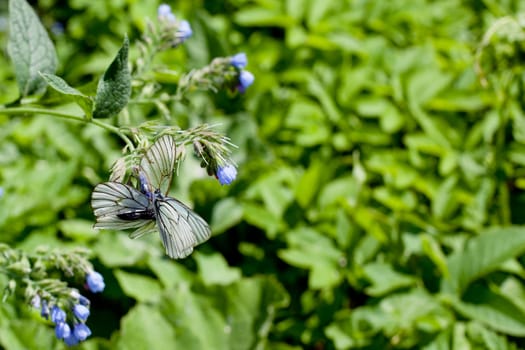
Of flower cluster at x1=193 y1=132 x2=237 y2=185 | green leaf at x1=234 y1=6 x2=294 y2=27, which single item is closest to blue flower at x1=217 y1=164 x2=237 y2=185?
flower cluster at x1=193 y1=132 x2=237 y2=185

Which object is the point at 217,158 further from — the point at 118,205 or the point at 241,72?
the point at 241,72

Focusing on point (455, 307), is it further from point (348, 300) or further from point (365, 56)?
point (365, 56)

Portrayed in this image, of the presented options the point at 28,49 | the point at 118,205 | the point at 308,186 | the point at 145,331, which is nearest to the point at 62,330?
the point at 118,205

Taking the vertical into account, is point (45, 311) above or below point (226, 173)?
below

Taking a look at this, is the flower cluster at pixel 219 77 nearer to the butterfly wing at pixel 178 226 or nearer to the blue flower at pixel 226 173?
the blue flower at pixel 226 173

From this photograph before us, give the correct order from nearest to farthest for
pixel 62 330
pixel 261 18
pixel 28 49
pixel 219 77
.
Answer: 1. pixel 62 330
2. pixel 28 49
3. pixel 219 77
4. pixel 261 18

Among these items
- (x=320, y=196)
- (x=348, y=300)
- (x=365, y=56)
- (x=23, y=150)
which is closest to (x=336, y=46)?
(x=365, y=56)
